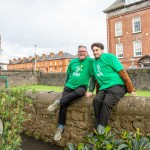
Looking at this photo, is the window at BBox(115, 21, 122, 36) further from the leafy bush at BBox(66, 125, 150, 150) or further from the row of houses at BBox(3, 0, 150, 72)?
the leafy bush at BBox(66, 125, 150, 150)

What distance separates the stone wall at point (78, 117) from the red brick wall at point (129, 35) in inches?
1042

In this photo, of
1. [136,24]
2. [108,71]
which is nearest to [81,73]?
[108,71]

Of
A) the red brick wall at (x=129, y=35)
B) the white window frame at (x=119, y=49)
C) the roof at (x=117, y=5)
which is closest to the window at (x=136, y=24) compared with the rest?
the red brick wall at (x=129, y=35)

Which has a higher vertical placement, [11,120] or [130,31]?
[130,31]

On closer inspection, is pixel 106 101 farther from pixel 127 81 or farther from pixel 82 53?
pixel 82 53

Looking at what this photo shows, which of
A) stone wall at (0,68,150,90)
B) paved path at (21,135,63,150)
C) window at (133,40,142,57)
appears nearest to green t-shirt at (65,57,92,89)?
paved path at (21,135,63,150)

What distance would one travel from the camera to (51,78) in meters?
25.9

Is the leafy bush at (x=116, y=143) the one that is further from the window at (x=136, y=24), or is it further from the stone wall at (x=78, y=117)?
the window at (x=136, y=24)

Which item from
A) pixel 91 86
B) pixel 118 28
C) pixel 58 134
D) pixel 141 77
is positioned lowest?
pixel 58 134

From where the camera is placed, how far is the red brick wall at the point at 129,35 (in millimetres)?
29109

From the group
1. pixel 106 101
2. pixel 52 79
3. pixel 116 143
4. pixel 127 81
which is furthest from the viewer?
pixel 52 79

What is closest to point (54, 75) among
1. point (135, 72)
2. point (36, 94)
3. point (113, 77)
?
point (135, 72)

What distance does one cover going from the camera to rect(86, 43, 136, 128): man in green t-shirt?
356 centimetres

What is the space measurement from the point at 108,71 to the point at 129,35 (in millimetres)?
28695
